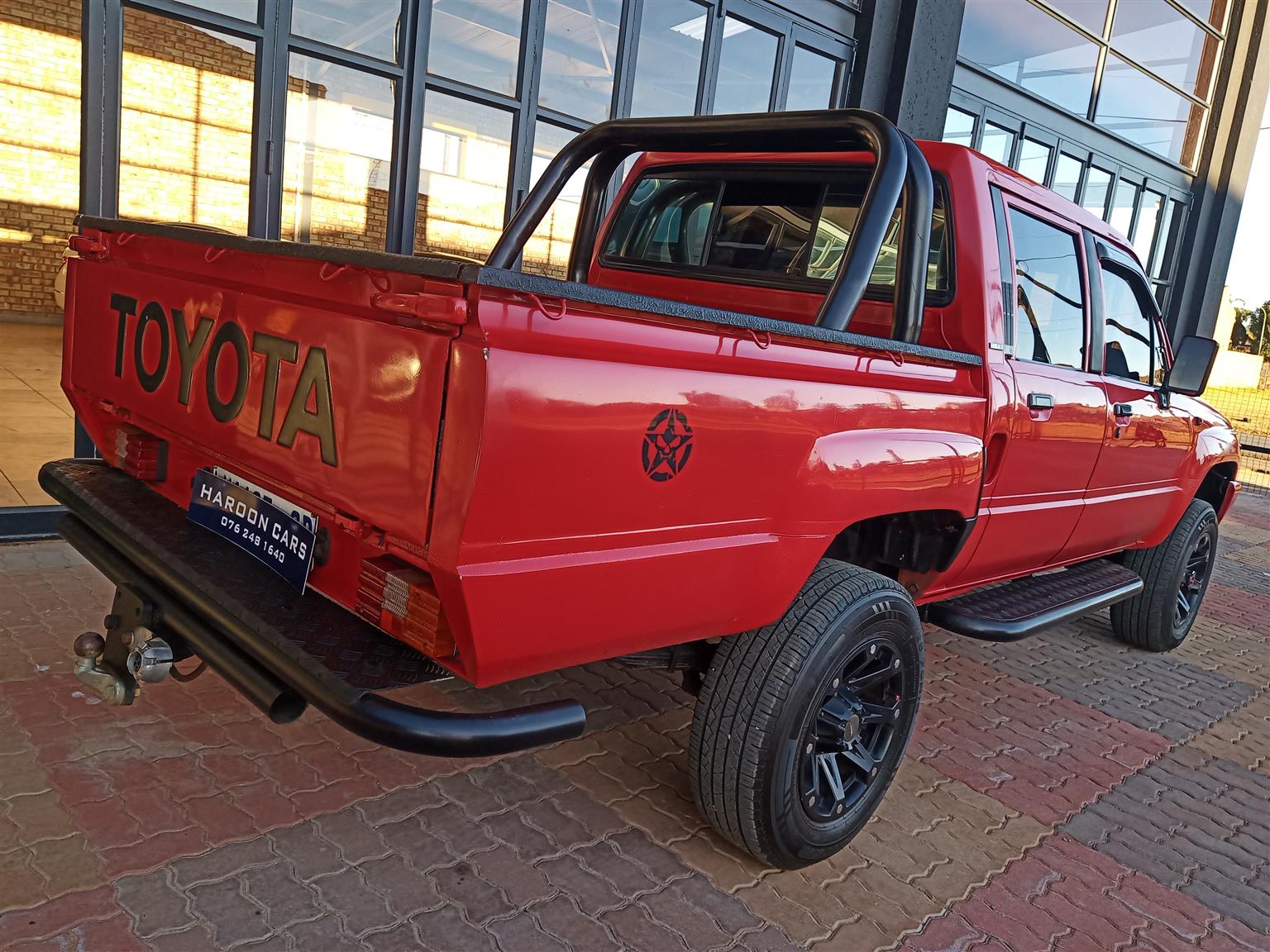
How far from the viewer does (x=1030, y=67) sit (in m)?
10.8

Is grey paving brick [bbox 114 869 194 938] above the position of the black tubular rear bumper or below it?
below

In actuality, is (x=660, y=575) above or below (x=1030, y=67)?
below

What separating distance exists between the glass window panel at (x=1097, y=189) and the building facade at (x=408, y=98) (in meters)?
0.32

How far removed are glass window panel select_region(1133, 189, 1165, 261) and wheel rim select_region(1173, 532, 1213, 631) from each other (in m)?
9.63

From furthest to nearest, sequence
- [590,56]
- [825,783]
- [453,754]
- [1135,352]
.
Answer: [590,56] < [1135,352] < [825,783] < [453,754]

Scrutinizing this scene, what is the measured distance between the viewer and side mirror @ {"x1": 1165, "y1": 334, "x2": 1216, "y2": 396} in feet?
13.9

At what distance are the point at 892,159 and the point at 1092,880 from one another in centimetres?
226

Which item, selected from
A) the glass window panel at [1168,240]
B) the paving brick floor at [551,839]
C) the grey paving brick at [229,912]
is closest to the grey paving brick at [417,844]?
the paving brick floor at [551,839]

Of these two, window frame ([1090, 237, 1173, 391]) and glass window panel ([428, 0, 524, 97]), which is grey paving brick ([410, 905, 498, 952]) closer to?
window frame ([1090, 237, 1173, 391])

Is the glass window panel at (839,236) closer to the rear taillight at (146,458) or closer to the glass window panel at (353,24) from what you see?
the rear taillight at (146,458)

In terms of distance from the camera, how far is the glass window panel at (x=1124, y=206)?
13.0 metres

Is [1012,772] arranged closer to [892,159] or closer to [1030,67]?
Result: [892,159]

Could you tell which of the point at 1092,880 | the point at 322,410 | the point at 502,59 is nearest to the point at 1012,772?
the point at 1092,880

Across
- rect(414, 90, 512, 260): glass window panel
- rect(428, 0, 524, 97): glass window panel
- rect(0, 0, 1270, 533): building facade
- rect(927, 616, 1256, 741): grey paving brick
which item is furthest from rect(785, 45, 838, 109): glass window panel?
rect(927, 616, 1256, 741): grey paving brick
